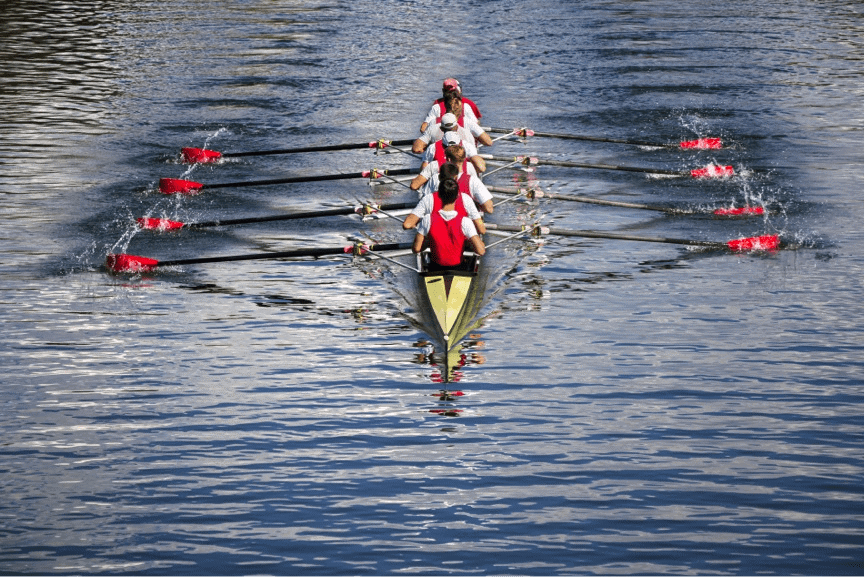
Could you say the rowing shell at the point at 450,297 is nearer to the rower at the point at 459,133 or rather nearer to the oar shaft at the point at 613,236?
the oar shaft at the point at 613,236

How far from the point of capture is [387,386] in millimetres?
13547

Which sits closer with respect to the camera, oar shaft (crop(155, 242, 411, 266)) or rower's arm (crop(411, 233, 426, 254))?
rower's arm (crop(411, 233, 426, 254))

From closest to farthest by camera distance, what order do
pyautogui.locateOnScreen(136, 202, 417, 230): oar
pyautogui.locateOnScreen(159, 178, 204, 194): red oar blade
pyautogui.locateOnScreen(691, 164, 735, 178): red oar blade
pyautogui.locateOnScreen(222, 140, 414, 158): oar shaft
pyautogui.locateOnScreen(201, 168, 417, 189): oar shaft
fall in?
pyautogui.locateOnScreen(136, 202, 417, 230): oar → pyautogui.locateOnScreen(201, 168, 417, 189): oar shaft → pyautogui.locateOnScreen(159, 178, 204, 194): red oar blade → pyautogui.locateOnScreen(691, 164, 735, 178): red oar blade → pyautogui.locateOnScreen(222, 140, 414, 158): oar shaft

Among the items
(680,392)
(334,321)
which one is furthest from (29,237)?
(680,392)

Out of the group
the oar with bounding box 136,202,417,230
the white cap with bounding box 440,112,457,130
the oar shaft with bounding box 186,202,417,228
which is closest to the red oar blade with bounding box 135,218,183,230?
the oar with bounding box 136,202,417,230

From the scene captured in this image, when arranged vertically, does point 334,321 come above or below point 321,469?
above

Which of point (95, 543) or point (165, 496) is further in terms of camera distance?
point (165, 496)

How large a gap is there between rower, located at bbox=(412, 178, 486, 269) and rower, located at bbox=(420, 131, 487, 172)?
2873 mm

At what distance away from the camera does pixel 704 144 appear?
25.1 meters

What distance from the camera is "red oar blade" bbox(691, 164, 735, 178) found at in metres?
22.8

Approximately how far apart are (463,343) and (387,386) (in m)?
1.53

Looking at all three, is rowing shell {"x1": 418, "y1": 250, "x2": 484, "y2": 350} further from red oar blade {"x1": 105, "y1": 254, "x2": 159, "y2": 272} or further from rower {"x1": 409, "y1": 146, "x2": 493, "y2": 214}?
red oar blade {"x1": 105, "y1": 254, "x2": 159, "y2": 272}

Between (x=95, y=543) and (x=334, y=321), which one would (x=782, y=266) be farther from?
(x=95, y=543)

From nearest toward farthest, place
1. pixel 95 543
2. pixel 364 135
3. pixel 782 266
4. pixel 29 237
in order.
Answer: pixel 95 543
pixel 782 266
pixel 29 237
pixel 364 135
